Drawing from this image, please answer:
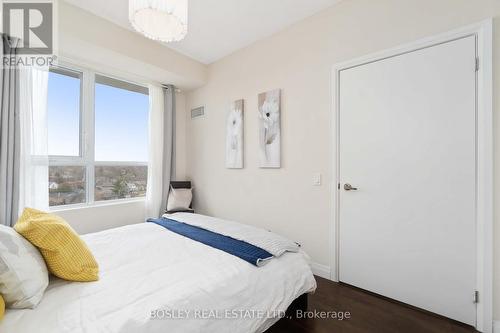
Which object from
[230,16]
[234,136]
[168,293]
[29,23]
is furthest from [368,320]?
[29,23]

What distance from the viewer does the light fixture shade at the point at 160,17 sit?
4.75 ft

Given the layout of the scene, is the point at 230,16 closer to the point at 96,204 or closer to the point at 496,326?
the point at 96,204

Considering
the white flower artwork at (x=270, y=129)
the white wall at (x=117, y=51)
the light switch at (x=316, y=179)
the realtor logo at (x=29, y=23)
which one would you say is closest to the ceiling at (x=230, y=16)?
the white wall at (x=117, y=51)

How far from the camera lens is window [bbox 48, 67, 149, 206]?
8.94ft

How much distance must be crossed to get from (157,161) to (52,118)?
1296 mm

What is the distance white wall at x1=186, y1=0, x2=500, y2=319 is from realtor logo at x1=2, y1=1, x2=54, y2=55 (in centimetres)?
188

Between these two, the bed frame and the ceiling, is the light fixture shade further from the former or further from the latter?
the bed frame

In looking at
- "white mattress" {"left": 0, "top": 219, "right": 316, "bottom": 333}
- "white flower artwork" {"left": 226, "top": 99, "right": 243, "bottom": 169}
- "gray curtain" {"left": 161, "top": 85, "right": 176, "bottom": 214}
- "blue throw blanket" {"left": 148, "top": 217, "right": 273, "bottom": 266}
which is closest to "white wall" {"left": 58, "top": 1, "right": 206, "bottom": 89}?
"gray curtain" {"left": 161, "top": 85, "right": 176, "bottom": 214}

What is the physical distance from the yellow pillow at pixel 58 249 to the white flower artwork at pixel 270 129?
76.9 inches

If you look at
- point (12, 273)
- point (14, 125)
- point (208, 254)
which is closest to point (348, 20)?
point (208, 254)

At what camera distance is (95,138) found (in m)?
3.01

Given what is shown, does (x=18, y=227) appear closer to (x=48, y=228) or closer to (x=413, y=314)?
(x=48, y=228)

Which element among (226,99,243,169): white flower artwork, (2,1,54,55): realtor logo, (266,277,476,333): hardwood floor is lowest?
(266,277,476,333): hardwood floor

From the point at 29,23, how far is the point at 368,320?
3899 mm
